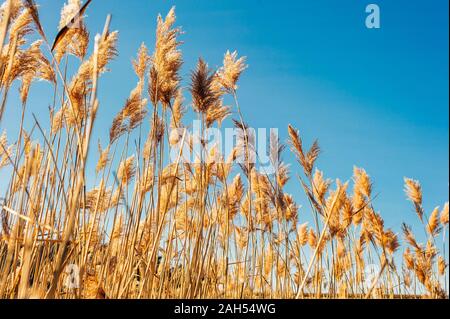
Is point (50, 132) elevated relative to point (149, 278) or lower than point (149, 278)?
elevated

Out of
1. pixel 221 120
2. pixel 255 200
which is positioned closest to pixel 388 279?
pixel 255 200

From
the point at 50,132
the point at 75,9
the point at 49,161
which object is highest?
the point at 75,9

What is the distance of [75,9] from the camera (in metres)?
2.65

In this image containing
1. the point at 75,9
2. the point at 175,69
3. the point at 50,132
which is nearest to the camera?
the point at 75,9

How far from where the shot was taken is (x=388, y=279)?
4.46 meters

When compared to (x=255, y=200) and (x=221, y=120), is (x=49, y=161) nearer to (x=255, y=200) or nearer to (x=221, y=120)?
(x=221, y=120)
